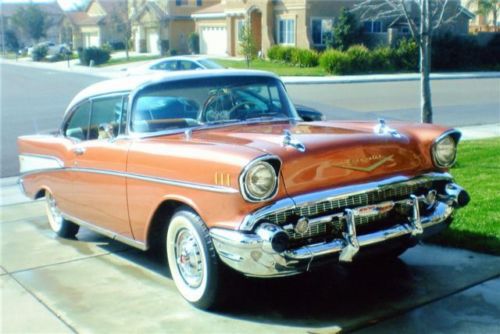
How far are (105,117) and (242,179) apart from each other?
95.5 inches

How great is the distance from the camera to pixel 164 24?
59.7 meters

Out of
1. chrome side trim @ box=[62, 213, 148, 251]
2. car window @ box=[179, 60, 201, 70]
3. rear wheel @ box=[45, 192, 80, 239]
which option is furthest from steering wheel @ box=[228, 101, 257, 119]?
car window @ box=[179, 60, 201, 70]

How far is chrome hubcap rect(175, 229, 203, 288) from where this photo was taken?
16.1 ft

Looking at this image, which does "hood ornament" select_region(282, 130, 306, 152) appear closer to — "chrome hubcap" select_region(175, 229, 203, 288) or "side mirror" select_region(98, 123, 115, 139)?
"chrome hubcap" select_region(175, 229, 203, 288)

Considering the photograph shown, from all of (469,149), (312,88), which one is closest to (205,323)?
(469,149)

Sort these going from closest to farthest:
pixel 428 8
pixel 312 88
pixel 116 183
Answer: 1. pixel 116 183
2. pixel 428 8
3. pixel 312 88

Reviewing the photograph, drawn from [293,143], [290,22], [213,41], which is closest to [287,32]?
[290,22]

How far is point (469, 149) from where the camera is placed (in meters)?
11.2

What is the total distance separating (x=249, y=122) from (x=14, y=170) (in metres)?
7.08

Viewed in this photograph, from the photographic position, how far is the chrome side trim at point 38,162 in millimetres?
6859

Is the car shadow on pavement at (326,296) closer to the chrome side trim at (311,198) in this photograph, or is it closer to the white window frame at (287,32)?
the chrome side trim at (311,198)

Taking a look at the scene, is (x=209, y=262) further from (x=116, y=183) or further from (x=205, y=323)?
(x=116, y=183)

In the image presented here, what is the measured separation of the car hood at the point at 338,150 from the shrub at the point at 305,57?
104 feet

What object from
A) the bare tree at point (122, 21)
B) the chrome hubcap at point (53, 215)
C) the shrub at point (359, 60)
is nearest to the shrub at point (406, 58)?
the shrub at point (359, 60)
